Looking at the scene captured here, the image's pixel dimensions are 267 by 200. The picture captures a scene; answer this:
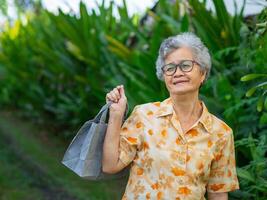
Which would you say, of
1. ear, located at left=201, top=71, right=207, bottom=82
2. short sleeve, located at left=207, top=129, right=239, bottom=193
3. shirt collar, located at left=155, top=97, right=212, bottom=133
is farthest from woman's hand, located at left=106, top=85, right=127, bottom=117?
short sleeve, located at left=207, top=129, right=239, bottom=193

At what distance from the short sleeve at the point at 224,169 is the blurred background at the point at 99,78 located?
1.94 feet

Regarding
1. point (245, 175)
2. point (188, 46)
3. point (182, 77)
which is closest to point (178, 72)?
point (182, 77)

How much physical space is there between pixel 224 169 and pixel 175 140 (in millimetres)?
291

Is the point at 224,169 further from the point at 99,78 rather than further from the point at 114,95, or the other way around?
the point at 99,78

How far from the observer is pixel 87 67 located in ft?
23.1

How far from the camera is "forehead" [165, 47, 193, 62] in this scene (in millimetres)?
2479

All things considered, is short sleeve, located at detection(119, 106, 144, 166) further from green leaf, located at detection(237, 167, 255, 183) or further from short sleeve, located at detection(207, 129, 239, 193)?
green leaf, located at detection(237, 167, 255, 183)

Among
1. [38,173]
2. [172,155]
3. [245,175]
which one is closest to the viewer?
[172,155]

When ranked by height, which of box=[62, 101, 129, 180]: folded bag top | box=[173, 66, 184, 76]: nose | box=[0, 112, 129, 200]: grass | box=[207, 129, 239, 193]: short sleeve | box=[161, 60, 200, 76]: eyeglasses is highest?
box=[161, 60, 200, 76]: eyeglasses

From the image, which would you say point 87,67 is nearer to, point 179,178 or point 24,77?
point 24,77

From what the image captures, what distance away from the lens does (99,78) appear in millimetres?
6766

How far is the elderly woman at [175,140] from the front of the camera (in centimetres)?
246

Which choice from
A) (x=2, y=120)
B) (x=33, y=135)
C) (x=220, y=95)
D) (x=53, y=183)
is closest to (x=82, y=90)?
(x=53, y=183)

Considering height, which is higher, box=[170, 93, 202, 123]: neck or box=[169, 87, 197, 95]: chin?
box=[169, 87, 197, 95]: chin
